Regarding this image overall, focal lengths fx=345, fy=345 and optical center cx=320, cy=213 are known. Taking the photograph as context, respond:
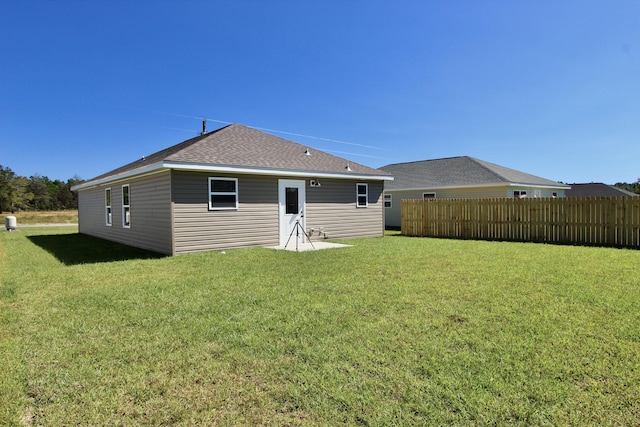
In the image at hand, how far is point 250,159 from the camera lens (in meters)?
11.2

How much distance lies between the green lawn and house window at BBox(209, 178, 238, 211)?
4060 mm

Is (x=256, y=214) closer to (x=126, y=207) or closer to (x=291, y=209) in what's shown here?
(x=291, y=209)

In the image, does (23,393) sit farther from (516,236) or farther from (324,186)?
(516,236)

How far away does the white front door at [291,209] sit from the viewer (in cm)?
1184

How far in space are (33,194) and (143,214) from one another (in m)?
64.1

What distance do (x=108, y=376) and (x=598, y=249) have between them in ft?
40.2

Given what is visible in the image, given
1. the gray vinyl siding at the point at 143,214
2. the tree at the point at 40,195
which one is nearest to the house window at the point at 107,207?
the gray vinyl siding at the point at 143,214

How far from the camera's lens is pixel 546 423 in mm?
2117

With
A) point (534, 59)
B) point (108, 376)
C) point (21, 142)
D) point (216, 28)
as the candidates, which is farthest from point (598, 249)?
point (21, 142)

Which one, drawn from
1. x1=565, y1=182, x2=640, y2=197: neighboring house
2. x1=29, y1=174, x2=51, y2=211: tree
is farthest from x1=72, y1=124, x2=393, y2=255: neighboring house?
x1=29, y1=174, x2=51, y2=211: tree

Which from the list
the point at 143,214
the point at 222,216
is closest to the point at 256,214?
the point at 222,216

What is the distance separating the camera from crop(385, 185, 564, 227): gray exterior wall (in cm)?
1795

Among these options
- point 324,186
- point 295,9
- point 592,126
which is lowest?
point 324,186

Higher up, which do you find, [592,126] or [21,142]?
[21,142]
